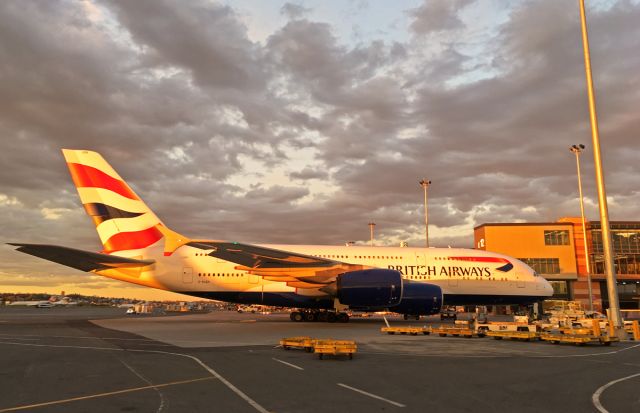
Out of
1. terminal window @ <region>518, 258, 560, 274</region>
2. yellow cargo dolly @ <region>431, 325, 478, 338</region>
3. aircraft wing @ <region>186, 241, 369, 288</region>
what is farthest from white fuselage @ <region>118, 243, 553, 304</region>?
terminal window @ <region>518, 258, 560, 274</region>

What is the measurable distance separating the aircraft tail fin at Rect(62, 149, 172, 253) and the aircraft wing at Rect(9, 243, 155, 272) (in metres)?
1.63

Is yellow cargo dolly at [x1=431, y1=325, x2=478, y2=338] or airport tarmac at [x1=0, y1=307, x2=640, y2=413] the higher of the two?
yellow cargo dolly at [x1=431, y1=325, x2=478, y2=338]

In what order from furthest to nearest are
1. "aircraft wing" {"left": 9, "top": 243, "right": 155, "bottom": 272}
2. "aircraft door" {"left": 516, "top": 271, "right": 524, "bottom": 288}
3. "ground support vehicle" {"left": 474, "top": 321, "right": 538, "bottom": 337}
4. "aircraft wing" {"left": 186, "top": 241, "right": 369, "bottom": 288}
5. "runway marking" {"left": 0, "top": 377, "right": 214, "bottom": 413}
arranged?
"aircraft door" {"left": 516, "top": 271, "right": 524, "bottom": 288}
"aircraft wing" {"left": 186, "top": 241, "right": 369, "bottom": 288}
"aircraft wing" {"left": 9, "top": 243, "right": 155, "bottom": 272}
"ground support vehicle" {"left": 474, "top": 321, "right": 538, "bottom": 337}
"runway marking" {"left": 0, "top": 377, "right": 214, "bottom": 413}

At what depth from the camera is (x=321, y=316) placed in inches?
1174

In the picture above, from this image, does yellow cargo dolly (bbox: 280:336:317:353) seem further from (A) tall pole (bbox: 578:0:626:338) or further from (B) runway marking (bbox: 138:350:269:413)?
(A) tall pole (bbox: 578:0:626:338)

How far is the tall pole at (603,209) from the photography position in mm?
19594

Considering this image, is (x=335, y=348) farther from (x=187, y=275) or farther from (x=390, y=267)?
(x=390, y=267)

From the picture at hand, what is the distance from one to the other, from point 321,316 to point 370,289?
789cm

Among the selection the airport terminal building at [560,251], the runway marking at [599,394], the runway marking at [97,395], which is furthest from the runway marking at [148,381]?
the airport terminal building at [560,251]

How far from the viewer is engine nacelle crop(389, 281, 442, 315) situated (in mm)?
24500

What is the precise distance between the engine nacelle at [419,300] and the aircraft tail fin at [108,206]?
15.1 meters

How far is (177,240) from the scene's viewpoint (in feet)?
66.6

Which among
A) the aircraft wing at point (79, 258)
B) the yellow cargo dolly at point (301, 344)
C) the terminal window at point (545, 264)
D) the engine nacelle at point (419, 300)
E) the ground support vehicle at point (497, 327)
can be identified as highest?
the terminal window at point (545, 264)

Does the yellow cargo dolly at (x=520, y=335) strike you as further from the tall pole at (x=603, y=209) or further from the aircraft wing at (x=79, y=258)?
the aircraft wing at (x=79, y=258)
